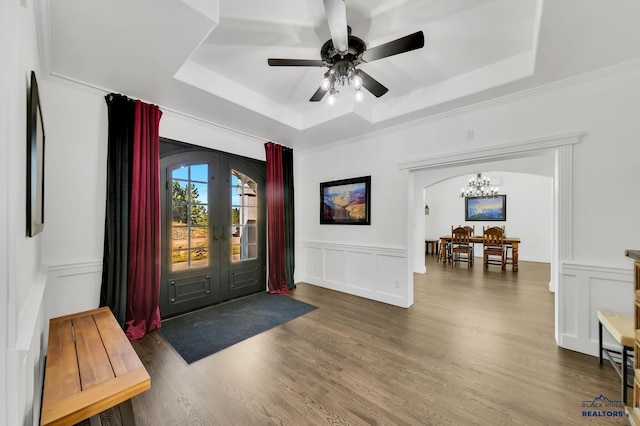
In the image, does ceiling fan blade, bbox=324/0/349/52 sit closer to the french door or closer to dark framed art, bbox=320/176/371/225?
dark framed art, bbox=320/176/371/225

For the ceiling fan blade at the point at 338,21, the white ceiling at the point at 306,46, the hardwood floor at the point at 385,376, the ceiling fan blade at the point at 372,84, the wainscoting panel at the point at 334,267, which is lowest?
the hardwood floor at the point at 385,376

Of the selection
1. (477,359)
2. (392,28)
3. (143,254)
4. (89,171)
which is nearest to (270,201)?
(143,254)

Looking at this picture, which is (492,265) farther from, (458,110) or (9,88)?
(9,88)

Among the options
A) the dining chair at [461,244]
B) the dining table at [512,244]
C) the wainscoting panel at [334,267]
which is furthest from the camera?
the dining chair at [461,244]

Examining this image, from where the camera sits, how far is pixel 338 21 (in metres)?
1.72

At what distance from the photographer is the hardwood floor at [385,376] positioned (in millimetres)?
1723

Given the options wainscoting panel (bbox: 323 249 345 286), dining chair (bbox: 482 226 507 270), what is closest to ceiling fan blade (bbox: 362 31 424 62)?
wainscoting panel (bbox: 323 249 345 286)

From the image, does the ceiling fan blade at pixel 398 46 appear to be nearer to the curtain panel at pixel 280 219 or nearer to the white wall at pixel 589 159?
the white wall at pixel 589 159

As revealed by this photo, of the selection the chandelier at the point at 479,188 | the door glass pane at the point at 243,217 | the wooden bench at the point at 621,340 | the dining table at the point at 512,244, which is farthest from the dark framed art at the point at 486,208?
the door glass pane at the point at 243,217

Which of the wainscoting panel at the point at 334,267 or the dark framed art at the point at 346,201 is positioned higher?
the dark framed art at the point at 346,201

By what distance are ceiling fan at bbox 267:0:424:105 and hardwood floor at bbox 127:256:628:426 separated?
256cm

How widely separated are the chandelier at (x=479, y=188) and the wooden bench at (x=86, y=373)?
29.6 ft

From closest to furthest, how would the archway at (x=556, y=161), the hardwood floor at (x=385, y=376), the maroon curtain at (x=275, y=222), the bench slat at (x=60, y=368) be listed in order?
the bench slat at (x=60, y=368)
the hardwood floor at (x=385, y=376)
the archway at (x=556, y=161)
the maroon curtain at (x=275, y=222)

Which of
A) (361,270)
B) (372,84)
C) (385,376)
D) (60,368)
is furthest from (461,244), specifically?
(60,368)
